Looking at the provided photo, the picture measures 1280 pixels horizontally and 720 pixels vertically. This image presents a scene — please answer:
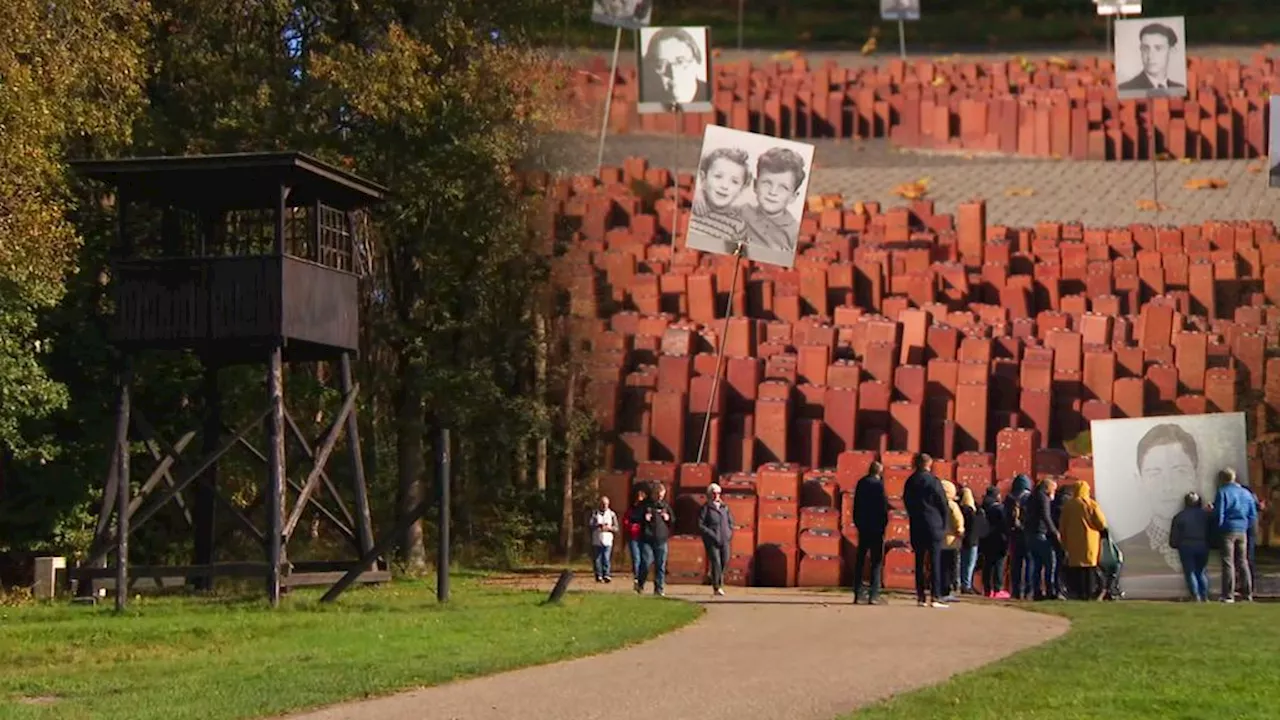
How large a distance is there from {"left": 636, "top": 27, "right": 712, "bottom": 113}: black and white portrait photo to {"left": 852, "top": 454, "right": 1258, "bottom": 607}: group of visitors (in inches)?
570

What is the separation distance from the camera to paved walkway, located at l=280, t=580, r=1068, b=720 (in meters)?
14.7

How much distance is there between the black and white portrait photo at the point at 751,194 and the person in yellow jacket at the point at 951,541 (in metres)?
7.44

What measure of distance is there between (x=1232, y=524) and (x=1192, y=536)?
446 mm

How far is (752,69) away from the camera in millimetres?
64875

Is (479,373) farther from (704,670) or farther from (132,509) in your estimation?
(704,670)

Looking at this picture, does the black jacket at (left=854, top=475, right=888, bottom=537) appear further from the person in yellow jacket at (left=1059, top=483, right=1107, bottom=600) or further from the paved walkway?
the person in yellow jacket at (left=1059, top=483, right=1107, bottom=600)

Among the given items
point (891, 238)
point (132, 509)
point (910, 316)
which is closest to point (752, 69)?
point (891, 238)

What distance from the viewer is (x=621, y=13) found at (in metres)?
43.7

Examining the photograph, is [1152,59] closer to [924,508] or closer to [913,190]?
[913,190]

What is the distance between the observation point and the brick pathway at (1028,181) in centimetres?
4894

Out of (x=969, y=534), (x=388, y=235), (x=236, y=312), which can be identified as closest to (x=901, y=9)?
(x=388, y=235)

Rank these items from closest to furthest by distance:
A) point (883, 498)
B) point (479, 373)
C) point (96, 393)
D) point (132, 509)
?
1. point (883, 498)
2. point (132, 509)
3. point (96, 393)
4. point (479, 373)

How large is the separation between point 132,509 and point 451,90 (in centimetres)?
858

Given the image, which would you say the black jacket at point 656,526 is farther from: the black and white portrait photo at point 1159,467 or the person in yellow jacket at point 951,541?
the black and white portrait photo at point 1159,467
